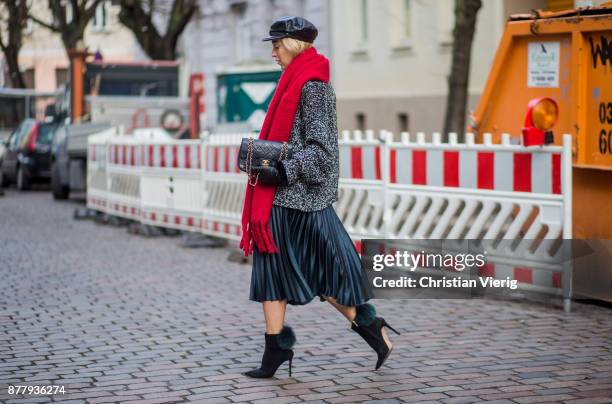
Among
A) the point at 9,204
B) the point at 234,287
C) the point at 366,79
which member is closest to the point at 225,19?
the point at 366,79

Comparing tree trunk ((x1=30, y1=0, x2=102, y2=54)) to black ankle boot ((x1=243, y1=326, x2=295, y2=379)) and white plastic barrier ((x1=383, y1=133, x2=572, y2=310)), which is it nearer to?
white plastic barrier ((x1=383, y1=133, x2=572, y2=310))

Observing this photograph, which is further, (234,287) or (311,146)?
(234,287)

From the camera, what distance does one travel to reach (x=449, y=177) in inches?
430

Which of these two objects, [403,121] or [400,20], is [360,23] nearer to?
[400,20]

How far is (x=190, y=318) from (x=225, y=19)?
3196 cm

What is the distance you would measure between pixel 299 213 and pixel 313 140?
0.40 metres

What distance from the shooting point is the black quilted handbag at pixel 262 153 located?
6930 mm

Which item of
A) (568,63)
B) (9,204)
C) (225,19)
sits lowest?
(9,204)

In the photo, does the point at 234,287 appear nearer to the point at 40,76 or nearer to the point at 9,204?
the point at 9,204

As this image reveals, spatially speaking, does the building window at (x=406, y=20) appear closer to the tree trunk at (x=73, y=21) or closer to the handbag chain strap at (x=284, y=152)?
the tree trunk at (x=73, y=21)

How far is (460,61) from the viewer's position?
1894 cm

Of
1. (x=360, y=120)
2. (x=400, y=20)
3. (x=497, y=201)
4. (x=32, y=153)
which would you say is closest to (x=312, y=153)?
(x=497, y=201)

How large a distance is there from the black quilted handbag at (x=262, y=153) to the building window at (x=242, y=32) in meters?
32.5

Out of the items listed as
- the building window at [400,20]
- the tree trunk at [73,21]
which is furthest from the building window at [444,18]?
the tree trunk at [73,21]
